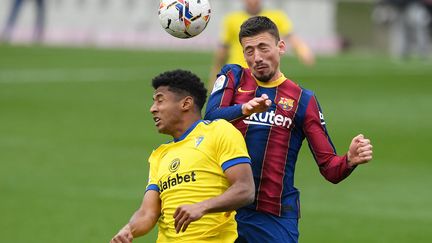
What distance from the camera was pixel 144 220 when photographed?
855 cm

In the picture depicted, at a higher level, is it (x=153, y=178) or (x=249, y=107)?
(x=249, y=107)

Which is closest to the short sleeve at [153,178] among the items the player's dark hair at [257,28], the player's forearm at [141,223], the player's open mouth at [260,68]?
the player's forearm at [141,223]

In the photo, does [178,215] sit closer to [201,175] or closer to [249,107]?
[201,175]

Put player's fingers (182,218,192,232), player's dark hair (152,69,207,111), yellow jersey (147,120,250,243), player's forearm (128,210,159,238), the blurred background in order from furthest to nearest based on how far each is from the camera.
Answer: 1. the blurred background
2. player's dark hair (152,69,207,111)
3. player's forearm (128,210,159,238)
4. yellow jersey (147,120,250,243)
5. player's fingers (182,218,192,232)

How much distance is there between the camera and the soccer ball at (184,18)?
962 cm

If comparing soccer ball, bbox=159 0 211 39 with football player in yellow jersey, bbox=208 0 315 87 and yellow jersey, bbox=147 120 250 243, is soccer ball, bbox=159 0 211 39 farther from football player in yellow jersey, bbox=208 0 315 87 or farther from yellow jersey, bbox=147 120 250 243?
football player in yellow jersey, bbox=208 0 315 87

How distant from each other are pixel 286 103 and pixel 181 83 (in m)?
0.85

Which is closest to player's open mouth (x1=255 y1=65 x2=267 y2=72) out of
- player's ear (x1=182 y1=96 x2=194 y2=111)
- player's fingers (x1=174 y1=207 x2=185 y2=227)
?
player's ear (x1=182 y1=96 x2=194 y2=111)

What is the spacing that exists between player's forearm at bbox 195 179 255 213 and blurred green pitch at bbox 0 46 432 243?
5317mm

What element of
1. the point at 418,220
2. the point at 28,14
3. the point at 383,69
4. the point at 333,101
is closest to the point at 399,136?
the point at 333,101

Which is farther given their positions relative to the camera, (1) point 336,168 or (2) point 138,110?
(2) point 138,110

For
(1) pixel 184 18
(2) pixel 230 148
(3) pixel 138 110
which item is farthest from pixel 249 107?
(3) pixel 138 110

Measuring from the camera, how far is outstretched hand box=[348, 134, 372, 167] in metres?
8.59

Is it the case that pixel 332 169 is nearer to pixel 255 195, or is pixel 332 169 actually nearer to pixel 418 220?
pixel 255 195
